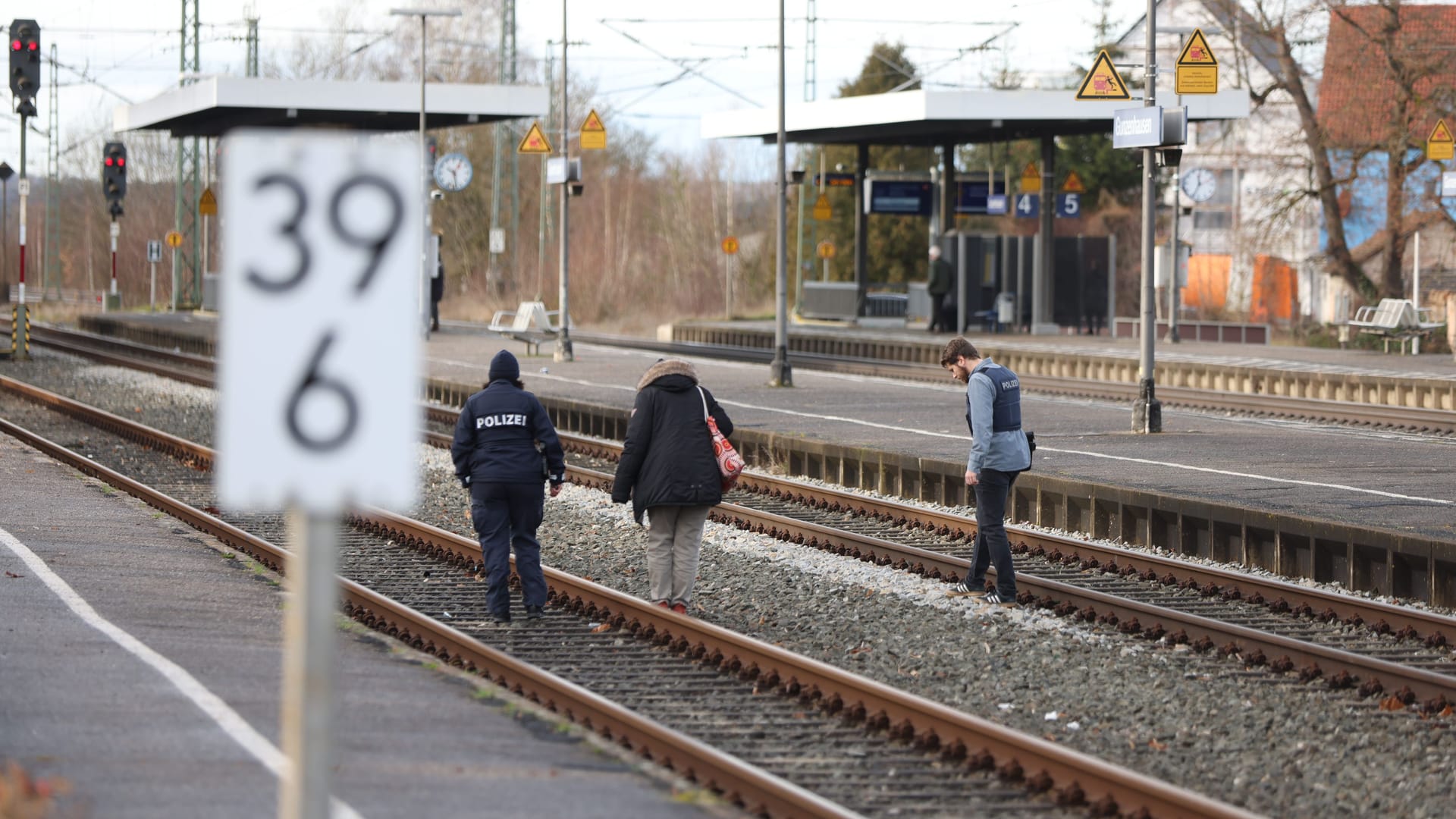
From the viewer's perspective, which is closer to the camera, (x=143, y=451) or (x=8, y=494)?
(x=8, y=494)

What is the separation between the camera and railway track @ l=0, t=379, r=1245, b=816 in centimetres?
727

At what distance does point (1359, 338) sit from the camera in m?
37.4

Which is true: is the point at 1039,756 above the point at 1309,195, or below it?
below

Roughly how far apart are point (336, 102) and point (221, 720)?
37.7m

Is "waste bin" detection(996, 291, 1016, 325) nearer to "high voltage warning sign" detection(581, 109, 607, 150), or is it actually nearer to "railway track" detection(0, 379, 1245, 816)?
"high voltage warning sign" detection(581, 109, 607, 150)

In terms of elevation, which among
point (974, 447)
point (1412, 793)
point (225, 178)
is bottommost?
point (1412, 793)

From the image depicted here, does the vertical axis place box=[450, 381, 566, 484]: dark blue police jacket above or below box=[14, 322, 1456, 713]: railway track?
above

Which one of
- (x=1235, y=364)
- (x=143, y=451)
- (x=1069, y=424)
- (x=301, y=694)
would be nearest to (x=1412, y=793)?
(x=301, y=694)

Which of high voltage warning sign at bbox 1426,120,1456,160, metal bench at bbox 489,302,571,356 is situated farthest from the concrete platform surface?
high voltage warning sign at bbox 1426,120,1456,160

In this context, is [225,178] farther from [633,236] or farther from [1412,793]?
[633,236]

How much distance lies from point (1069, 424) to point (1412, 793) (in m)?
15.3

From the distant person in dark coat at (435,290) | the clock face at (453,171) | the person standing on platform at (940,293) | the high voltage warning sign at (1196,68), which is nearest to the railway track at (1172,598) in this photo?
the high voltage warning sign at (1196,68)

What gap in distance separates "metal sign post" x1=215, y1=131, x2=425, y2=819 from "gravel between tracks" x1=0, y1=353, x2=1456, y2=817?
4.86 meters

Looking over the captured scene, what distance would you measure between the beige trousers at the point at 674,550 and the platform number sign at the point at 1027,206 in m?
34.7
